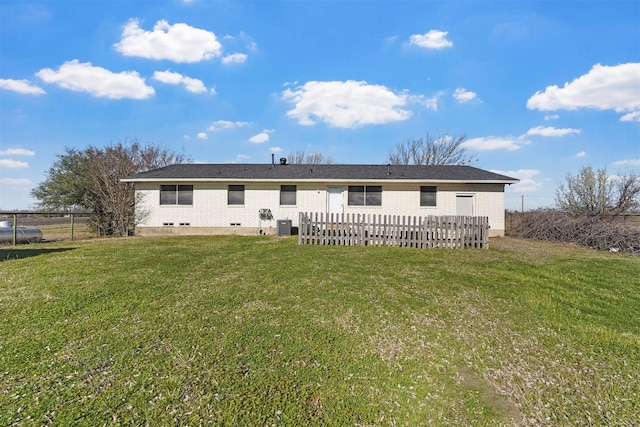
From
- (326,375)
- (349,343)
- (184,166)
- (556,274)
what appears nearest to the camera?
(326,375)

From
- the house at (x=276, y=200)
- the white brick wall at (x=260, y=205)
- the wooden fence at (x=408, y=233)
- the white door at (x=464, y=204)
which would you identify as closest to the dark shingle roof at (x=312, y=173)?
the house at (x=276, y=200)

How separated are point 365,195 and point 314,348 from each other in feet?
40.2

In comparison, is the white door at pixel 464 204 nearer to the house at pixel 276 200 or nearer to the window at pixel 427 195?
the house at pixel 276 200

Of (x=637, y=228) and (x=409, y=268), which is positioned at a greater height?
(x=637, y=228)

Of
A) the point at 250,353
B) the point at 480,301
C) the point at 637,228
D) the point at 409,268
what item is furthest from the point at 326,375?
the point at 637,228

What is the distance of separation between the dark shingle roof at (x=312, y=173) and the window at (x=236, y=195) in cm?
56

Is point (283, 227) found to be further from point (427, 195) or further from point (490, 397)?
point (490, 397)

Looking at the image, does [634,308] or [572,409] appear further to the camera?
[634,308]

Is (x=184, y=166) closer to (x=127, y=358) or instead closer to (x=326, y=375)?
(x=127, y=358)

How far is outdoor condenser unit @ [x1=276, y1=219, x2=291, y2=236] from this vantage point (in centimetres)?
1417

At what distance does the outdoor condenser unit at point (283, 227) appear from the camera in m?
14.2

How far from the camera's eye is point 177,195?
50.1ft

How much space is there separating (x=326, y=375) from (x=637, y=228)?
1465 cm

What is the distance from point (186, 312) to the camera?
14.7ft
